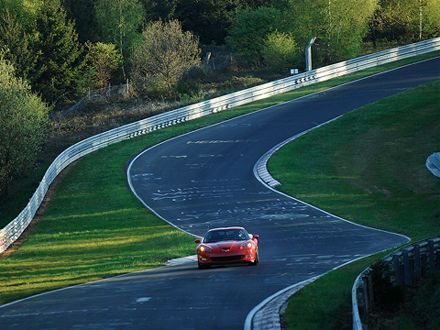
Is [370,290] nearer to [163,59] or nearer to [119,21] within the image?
[163,59]

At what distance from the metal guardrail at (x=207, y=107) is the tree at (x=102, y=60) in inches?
1096

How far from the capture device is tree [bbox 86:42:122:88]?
100 meters

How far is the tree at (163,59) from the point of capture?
8606cm

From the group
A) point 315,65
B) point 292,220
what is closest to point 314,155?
point 292,220

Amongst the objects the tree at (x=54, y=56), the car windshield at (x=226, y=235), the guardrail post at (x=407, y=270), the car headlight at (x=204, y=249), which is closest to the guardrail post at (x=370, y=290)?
the guardrail post at (x=407, y=270)

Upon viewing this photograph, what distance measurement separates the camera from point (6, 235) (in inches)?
1593

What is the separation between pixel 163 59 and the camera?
87062mm

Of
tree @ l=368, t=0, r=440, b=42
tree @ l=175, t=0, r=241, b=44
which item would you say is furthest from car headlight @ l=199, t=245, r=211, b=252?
tree @ l=175, t=0, r=241, b=44

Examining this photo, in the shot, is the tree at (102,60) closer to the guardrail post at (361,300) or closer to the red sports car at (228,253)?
the red sports car at (228,253)

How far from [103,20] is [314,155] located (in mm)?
56124

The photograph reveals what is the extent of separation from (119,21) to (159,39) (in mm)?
20128

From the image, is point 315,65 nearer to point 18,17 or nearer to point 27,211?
point 18,17

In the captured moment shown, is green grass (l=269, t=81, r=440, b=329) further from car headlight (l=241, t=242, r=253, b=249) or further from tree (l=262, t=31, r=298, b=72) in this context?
tree (l=262, t=31, r=298, b=72)

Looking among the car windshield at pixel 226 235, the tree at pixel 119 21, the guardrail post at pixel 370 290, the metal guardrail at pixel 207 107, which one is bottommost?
the guardrail post at pixel 370 290
